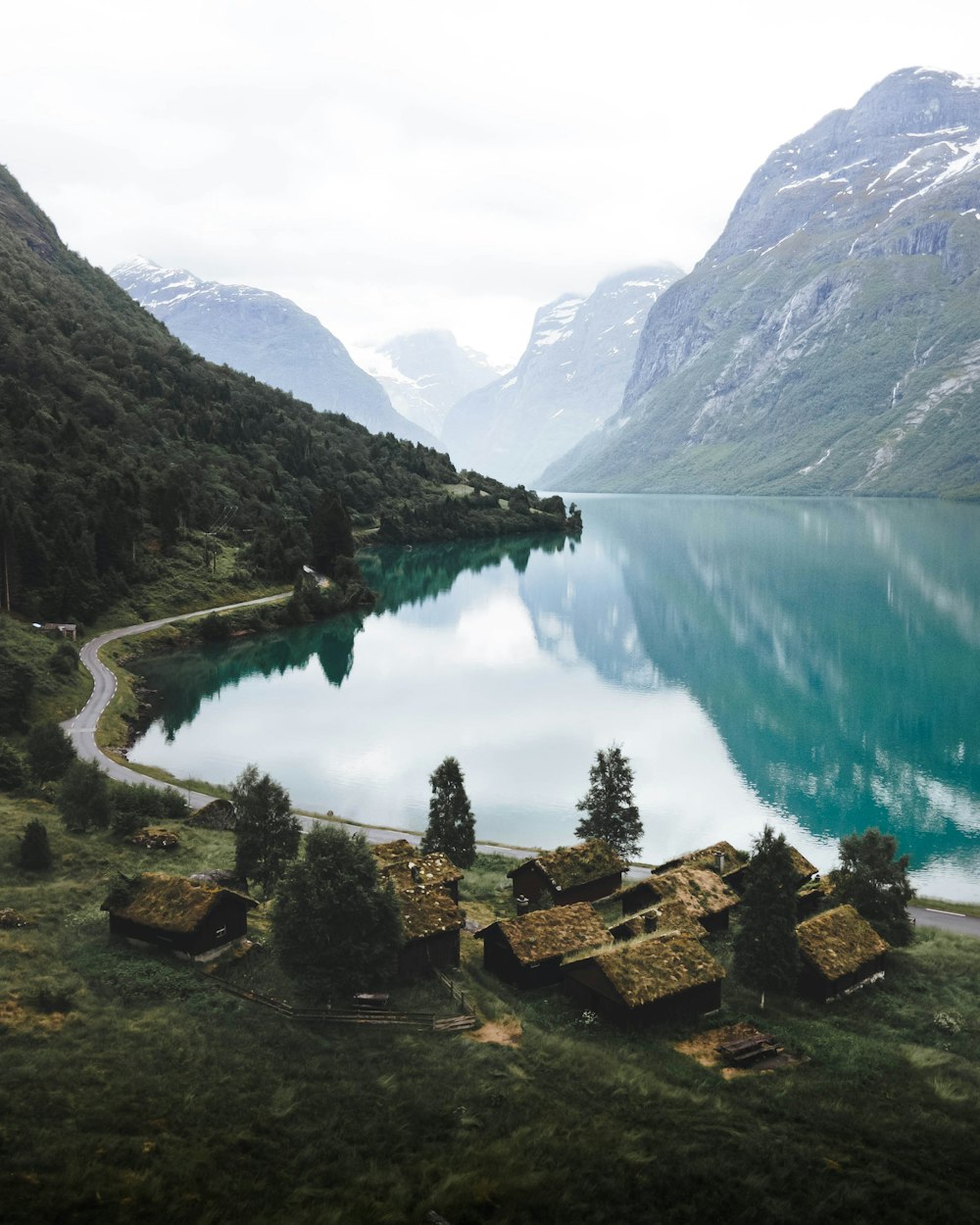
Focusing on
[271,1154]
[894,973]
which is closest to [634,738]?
[894,973]

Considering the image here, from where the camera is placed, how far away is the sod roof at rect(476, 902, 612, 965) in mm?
39094

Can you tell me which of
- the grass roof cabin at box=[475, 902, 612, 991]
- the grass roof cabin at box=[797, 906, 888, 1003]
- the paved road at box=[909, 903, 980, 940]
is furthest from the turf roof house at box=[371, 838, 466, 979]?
the paved road at box=[909, 903, 980, 940]

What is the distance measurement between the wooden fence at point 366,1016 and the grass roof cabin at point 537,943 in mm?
4114

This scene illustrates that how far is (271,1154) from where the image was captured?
25219mm

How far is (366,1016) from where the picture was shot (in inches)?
1363

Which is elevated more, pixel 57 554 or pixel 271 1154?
pixel 57 554

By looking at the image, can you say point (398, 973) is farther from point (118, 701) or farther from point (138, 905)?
point (118, 701)

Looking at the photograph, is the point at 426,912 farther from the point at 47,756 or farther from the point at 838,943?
the point at 47,756

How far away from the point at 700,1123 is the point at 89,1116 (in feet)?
57.9

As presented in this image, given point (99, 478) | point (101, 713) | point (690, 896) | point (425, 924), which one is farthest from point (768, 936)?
point (99, 478)

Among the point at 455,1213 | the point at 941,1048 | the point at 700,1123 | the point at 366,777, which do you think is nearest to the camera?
the point at 455,1213

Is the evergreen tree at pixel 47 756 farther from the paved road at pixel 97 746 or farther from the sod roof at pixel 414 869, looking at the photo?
the sod roof at pixel 414 869

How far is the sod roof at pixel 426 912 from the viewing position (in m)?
38.6

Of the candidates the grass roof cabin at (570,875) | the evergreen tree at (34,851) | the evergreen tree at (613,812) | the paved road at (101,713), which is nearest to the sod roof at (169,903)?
the evergreen tree at (34,851)
